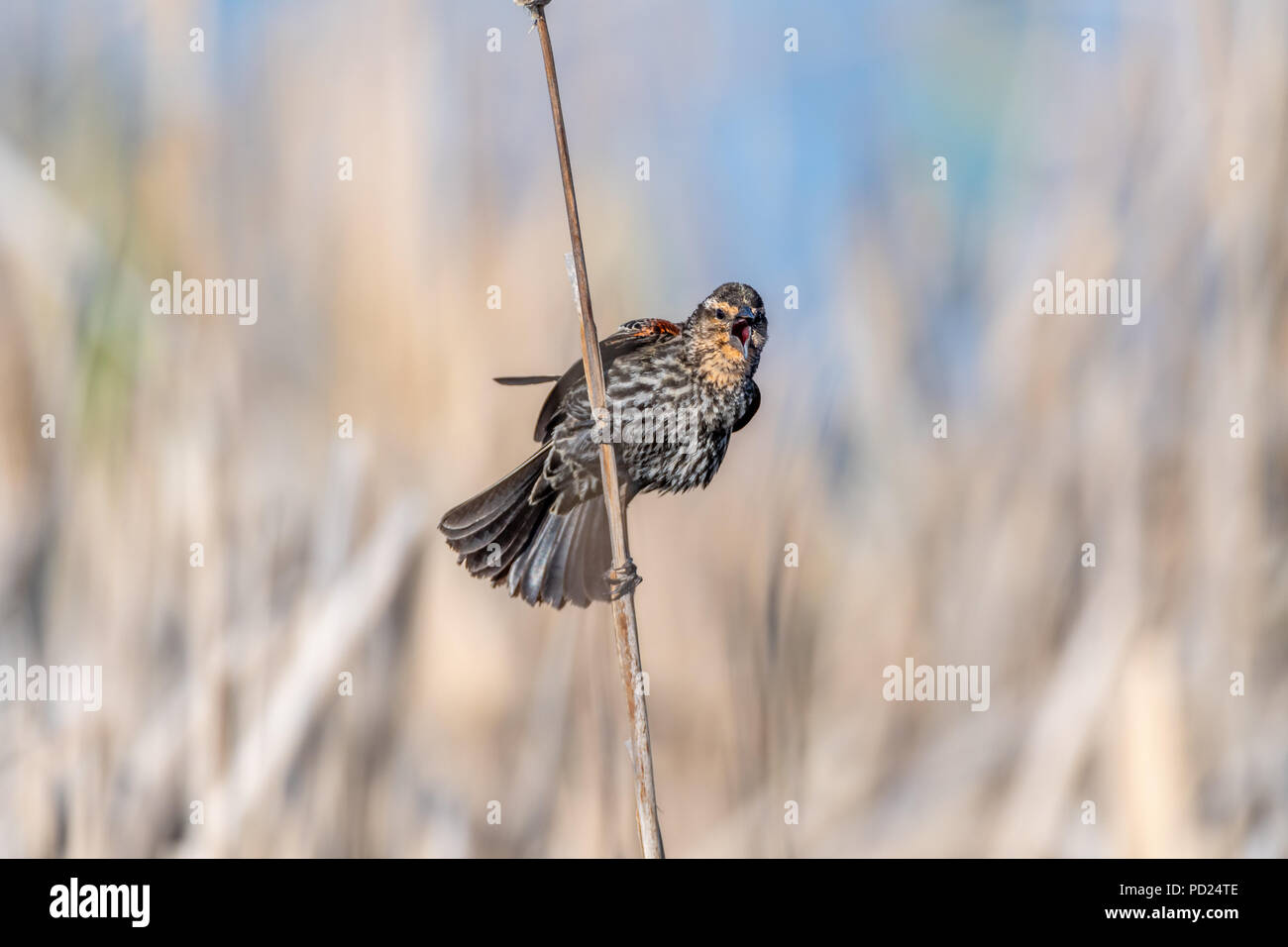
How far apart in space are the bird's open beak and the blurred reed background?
0.80 ft

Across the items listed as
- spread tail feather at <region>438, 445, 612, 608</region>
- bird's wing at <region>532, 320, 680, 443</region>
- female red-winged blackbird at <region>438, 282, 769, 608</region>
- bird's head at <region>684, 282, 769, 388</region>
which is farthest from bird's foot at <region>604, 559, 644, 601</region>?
bird's head at <region>684, 282, 769, 388</region>

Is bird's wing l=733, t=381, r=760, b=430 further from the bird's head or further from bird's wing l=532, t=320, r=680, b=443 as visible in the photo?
bird's wing l=532, t=320, r=680, b=443

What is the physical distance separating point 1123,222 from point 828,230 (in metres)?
0.72

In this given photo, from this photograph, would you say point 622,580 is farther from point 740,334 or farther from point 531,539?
point 740,334

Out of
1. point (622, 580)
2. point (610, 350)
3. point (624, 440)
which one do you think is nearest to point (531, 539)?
point (624, 440)

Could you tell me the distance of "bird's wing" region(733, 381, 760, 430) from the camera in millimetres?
2799

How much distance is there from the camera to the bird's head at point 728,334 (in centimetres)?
262

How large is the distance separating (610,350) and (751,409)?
40cm

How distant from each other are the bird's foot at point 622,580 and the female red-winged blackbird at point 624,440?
0.41 m

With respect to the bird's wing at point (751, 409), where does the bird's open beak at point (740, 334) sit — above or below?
above

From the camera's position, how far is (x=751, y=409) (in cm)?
283

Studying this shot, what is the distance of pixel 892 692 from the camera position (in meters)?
2.75

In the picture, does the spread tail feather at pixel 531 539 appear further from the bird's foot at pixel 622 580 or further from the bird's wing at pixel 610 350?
→ the bird's foot at pixel 622 580

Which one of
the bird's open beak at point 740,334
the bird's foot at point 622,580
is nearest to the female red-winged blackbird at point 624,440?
the bird's open beak at point 740,334
